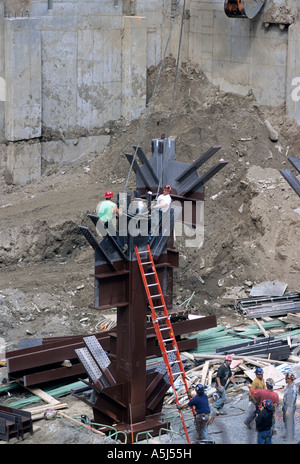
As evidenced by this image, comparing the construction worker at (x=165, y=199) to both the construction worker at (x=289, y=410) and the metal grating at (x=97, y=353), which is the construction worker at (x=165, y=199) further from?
the construction worker at (x=289, y=410)

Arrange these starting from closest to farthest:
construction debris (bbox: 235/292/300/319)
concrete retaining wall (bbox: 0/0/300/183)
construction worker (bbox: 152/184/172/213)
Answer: construction worker (bbox: 152/184/172/213)
construction debris (bbox: 235/292/300/319)
concrete retaining wall (bbox: 0/0/300/183)

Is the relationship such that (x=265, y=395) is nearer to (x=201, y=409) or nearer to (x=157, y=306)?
(x=201, y=409)

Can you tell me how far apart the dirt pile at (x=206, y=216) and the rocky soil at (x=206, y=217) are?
0.03 metres

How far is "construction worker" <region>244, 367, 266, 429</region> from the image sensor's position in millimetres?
15041

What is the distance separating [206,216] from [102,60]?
21.2 feet

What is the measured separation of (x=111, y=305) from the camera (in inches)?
A: 599

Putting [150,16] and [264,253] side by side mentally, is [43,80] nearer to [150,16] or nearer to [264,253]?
[150,16]

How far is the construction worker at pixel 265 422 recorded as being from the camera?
14312 mm

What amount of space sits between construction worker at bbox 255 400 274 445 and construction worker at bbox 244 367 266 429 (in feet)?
1.72

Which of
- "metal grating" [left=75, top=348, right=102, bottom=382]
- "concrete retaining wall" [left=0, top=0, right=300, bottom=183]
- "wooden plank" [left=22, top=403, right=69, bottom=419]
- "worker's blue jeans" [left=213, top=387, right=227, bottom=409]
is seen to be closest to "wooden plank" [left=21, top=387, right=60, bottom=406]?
"wooden plank" [left=22, top=403, right=69, bottom=419]

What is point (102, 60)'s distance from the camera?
2805 cm

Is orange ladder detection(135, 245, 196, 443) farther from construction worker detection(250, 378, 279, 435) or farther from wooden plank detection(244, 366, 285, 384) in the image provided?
wooden plank detection(244, 366, 285, 384)
